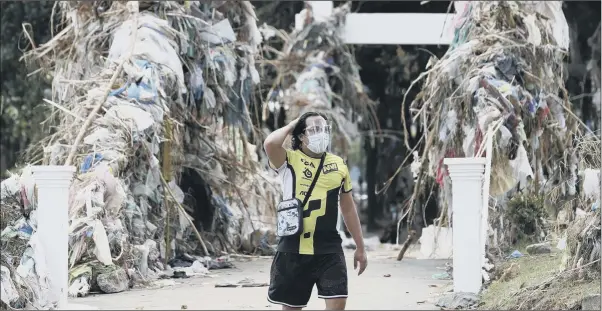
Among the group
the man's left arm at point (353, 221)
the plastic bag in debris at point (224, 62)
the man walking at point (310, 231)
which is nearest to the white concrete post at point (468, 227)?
the man's left arm at point (353, 221)

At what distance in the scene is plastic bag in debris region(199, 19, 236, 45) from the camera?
1070cm

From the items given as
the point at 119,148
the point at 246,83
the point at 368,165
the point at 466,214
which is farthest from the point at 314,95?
the point at 466,214

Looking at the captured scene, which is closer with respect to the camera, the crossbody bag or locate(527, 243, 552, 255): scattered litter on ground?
the crossbody bag

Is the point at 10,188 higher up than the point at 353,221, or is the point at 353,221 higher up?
the point at 10,188

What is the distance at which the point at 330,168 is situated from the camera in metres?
5.38

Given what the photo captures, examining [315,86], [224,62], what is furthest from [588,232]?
[315,86]

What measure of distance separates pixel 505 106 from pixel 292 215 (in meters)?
4.79

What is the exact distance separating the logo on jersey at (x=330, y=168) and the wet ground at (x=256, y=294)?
2118 millimetres

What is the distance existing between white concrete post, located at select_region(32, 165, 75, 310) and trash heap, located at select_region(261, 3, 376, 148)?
828cm

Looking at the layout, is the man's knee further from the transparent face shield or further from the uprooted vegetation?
the uprooted vegetation

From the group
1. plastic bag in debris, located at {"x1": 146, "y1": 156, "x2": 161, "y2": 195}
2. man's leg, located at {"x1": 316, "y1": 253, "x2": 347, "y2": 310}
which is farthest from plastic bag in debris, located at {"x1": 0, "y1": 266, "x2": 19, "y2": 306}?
plastic bag in debris, located at {"x1": 146, "y1": 156, "x2": 161, "y2": 195}

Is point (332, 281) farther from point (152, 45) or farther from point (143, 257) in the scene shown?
point (152, 45)

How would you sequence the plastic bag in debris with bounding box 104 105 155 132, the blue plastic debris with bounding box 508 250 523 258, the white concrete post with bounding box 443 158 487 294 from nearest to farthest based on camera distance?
the white concrete post with bounding box 443 158 487 294 < the plastic bag in debris with bounding box 104 105 155 132 < the blue plastic debris with bounding box 508 250 523 258

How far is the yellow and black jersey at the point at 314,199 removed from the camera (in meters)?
5.29
